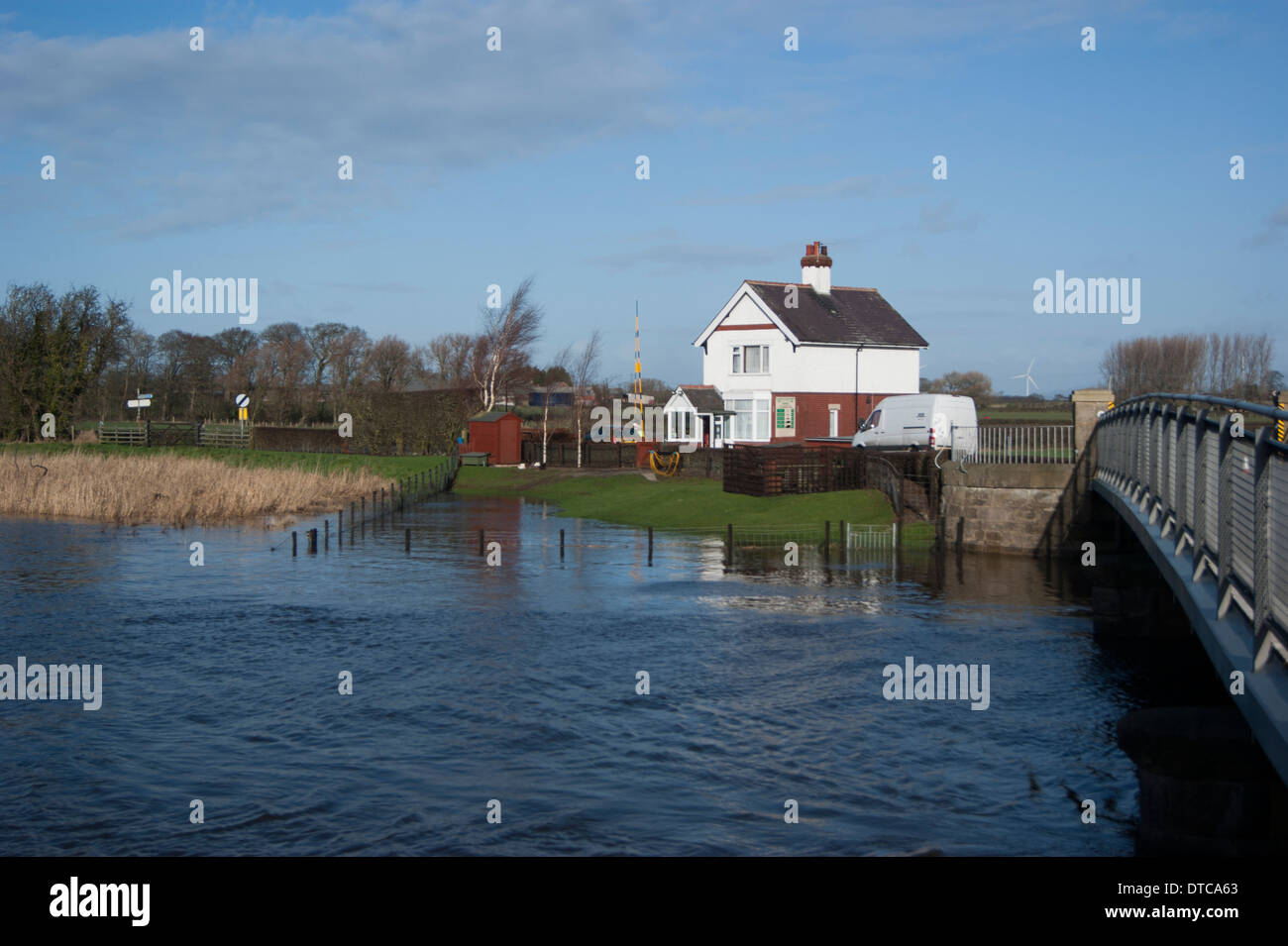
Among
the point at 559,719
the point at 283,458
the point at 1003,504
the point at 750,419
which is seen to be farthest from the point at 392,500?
the point at 559,719

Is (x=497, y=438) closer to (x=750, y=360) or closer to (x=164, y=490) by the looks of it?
(x=750, y=360)

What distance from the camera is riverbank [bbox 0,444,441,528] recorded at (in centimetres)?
3931

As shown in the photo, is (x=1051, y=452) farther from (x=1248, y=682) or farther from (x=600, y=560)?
(x=1248, y=682)

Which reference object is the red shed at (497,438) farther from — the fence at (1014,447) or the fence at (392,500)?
the fence at (1014,447)

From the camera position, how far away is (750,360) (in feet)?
204

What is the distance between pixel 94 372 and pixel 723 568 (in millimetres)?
57058

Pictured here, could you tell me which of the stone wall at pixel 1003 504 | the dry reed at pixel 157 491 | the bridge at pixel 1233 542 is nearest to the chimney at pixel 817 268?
the dry reed at pixel 157 491

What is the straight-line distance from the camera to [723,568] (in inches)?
1061

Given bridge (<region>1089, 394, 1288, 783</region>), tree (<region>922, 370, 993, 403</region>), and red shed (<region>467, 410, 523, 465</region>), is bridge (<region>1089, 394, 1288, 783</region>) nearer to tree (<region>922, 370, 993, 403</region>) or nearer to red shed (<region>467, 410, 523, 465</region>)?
red shed (<region>467, 410, 523, 465</region>)

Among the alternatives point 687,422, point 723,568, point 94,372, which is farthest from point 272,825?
point 94,372

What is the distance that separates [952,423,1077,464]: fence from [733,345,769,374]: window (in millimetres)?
29625

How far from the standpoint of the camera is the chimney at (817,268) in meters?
65.4

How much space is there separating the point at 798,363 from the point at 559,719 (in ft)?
156
